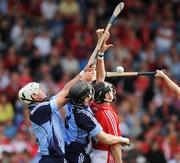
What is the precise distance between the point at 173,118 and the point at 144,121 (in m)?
0.82

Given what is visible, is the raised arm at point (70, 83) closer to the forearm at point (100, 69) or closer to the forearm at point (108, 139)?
the forearm at point (100, 69)

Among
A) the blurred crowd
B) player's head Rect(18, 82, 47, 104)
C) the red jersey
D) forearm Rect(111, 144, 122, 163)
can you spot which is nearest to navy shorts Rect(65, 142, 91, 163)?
the red jersey

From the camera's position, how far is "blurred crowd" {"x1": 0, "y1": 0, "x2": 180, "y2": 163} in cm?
1900

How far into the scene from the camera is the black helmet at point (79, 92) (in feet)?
34.3

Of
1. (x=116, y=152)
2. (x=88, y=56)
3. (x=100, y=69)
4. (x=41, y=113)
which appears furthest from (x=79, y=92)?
(x=88, y=56)

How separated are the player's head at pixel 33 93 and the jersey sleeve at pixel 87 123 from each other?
1.83ft

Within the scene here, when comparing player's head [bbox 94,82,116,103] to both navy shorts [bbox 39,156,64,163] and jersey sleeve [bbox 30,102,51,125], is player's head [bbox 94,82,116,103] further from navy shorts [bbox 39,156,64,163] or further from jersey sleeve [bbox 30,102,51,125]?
navy shorts [bbox 39,156,64,163]

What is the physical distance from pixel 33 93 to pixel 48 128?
496mm

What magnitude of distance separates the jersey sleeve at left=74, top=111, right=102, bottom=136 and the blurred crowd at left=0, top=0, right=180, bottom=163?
6.36m

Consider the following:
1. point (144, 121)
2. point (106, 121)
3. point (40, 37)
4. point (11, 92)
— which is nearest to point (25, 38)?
point (40, 37)

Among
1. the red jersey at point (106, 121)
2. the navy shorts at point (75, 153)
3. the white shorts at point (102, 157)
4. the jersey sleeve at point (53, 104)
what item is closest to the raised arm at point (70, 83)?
the jersey sleeve at point (53, 104)

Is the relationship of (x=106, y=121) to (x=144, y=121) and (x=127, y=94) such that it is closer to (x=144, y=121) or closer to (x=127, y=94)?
(x=144, y=121)

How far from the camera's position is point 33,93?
10.8m

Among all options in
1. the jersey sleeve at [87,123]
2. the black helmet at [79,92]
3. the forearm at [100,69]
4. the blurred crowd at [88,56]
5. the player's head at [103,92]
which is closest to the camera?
the black helmet at [79,92]
